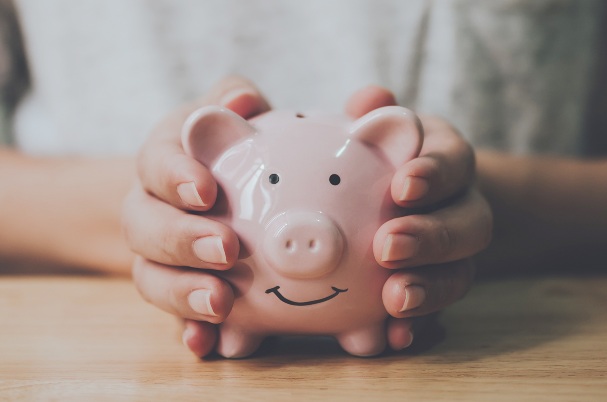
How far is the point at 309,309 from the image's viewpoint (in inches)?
20.2

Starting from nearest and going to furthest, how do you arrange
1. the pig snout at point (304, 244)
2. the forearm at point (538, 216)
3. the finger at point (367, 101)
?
the pig snout at point (304, 244), the finger at point (367, 101), the forearm at point (538, 216)

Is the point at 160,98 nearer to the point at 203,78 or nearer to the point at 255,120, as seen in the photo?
the point at 203,78

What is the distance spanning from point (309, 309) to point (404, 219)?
0.10 metres

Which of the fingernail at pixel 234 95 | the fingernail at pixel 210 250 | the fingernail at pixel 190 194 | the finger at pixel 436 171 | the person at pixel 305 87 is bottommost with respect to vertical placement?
the fingernail at pixel 210 250

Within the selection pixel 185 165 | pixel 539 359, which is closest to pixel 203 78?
pixel 185 165

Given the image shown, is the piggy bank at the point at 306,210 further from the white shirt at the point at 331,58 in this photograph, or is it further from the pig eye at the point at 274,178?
the white shirt at the point at 331,58

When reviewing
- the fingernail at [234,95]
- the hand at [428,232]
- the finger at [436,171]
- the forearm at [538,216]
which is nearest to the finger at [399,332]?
the hand at [428,232]

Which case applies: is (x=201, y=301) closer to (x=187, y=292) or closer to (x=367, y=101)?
(x=187, y=292)

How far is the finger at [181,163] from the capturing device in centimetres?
51

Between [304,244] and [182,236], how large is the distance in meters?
0.10

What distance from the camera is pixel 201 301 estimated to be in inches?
19.9

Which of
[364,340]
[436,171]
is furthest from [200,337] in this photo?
[436,171]

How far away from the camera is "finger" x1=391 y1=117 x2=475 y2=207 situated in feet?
1.68

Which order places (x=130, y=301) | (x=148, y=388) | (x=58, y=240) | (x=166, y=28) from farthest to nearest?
(x=166, y=28), (x=58, y=240), (x=130, y=301), (x=148, y=388)
